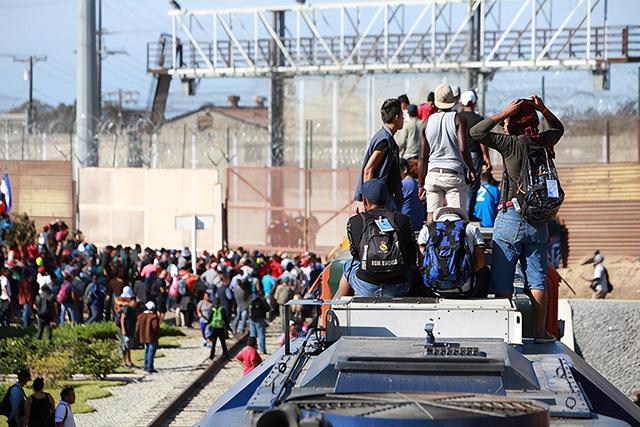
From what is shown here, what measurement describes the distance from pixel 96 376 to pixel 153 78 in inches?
1488

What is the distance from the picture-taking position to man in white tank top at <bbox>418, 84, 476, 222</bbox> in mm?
12664

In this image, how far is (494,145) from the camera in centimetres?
991

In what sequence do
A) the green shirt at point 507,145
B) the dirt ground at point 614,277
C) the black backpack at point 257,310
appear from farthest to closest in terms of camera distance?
the dirt ground at point 614,277
the black backpack at point 257,310
the green shirt at point 507,145

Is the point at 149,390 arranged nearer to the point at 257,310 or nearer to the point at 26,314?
the point at 257,310

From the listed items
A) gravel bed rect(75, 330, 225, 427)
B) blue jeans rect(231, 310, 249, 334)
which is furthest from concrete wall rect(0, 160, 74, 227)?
gravel bed rect(75, 330, 225, 427)

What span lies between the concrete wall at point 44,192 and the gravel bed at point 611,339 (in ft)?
88.4

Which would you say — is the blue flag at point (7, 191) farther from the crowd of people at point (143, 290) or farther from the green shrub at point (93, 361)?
the green shrub at point (93, 361)

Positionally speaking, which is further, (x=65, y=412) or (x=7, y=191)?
(x=7, y=191)

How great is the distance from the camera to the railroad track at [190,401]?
64.1ft

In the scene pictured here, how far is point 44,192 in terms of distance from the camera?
44375 millimetres

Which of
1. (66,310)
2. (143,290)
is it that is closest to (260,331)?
(143,290)

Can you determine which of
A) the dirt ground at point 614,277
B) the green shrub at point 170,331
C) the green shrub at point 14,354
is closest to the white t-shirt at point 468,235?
the green shrub at point 14,354

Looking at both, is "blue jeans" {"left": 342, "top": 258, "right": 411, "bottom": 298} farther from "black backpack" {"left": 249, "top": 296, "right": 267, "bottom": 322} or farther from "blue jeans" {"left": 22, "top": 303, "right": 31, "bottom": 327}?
"blue jeans" {"left": 22, "top": 303, "right": 31, "bottom": 327}

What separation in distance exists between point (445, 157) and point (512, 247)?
10.2 feet
